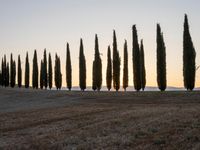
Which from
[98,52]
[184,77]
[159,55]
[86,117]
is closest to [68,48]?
[98,52]

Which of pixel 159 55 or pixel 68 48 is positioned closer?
pixel 159 55

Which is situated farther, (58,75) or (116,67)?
(58,75)

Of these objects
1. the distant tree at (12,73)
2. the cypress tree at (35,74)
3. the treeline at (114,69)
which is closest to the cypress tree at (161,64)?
the treeline at (114,69)

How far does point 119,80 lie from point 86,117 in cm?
3602

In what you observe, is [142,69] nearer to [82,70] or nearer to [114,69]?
[114,69]

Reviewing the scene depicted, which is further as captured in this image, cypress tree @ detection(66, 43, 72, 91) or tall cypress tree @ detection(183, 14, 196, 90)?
cypress tree @ detection(66, 43, 72, 91)

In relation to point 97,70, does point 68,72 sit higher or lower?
higher

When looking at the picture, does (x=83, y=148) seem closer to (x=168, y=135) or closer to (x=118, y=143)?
(x=118, y=143)

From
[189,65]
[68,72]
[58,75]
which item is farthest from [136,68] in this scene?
[58,75]

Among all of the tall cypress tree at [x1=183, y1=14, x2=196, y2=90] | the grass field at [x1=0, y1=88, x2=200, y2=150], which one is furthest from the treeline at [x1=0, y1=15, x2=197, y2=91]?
the grass field at [x1=0, y1=88, x2=200, y2=150]

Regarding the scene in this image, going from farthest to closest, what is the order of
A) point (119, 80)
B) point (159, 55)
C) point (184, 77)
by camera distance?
point (119, 80) < point (159, 55) < point (184, 77)

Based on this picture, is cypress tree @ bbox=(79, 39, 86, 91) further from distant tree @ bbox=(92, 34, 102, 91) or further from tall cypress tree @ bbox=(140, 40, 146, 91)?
tall cypress tree @ bbox=(140, 40, 146, 91)

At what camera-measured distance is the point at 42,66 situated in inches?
3356

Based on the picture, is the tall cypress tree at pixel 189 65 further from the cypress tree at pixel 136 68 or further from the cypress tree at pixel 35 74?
the cypress tree at pixel 35 74
